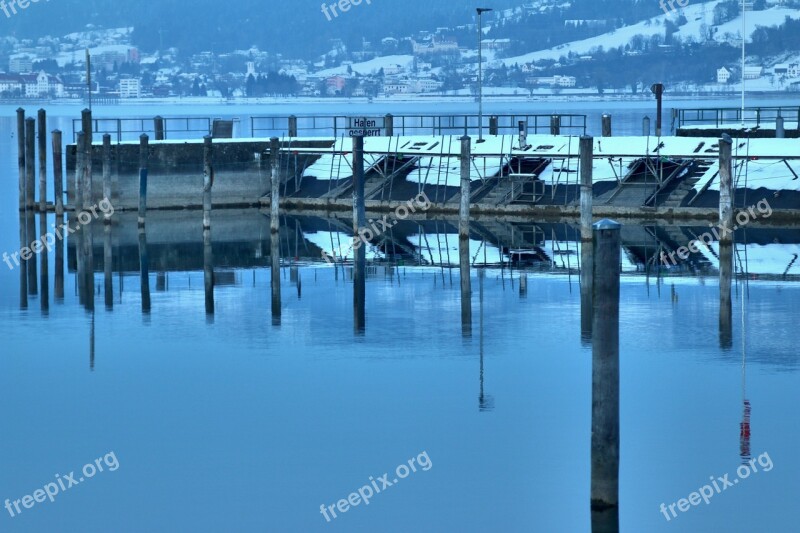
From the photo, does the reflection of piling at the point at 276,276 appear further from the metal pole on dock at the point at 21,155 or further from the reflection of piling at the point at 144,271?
the metal pole on dock at the point at 21,155

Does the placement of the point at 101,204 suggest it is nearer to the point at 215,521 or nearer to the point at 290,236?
the point at 290,236

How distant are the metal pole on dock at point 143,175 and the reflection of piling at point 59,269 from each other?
2.51m

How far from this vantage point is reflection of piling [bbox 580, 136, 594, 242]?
1649 inches

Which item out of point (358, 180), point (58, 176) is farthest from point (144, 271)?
point (58, 176)

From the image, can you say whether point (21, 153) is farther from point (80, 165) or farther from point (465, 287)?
point (465, 287)

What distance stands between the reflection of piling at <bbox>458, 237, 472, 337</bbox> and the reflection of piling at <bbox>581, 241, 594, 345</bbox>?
2290 millimetres

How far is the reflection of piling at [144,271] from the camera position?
3578 centimetres

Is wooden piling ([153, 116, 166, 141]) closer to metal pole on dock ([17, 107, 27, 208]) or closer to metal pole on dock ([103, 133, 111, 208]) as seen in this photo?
metal pole on dock ([17, 107, 27, 208])

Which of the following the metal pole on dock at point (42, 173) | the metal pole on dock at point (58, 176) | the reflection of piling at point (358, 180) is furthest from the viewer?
the metal pole on dock at point (42, 173)

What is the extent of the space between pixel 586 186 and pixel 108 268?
12631mm

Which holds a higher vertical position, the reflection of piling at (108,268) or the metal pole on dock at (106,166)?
the metal pole on dock at (106,166)

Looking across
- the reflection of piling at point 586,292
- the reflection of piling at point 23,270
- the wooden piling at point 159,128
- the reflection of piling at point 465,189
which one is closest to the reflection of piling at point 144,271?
the reflection of piling at point 23,270

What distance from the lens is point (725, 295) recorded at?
115ft

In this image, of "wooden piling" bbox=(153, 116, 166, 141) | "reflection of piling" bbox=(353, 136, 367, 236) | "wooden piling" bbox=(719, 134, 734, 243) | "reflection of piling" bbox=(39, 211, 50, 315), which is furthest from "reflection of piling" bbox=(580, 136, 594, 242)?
"wooden piling" bbox=(153, 116, 166, 141)
